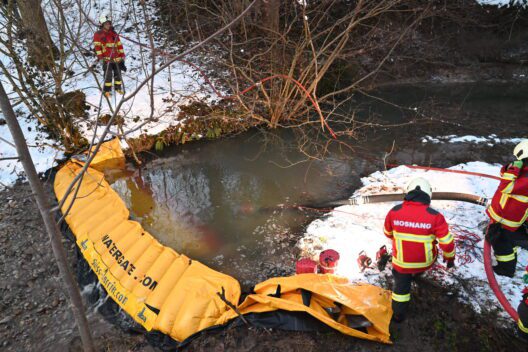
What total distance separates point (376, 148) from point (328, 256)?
14.8 ft

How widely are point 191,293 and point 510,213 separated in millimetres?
3997

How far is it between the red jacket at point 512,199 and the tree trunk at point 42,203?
4.74 meters

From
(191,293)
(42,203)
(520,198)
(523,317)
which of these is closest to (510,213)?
(520,198)

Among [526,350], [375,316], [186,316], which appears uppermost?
[186,316]

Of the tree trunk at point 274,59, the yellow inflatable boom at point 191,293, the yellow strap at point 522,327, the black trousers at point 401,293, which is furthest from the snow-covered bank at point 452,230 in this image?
the tree trunk at point 274,59

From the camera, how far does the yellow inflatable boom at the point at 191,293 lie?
12.2ft

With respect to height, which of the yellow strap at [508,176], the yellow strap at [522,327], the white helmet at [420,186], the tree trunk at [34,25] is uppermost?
the tree trunk at [34,25]

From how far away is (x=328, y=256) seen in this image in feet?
15.0

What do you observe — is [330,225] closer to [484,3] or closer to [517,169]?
[517,169]

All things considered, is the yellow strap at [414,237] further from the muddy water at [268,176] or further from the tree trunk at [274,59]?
the tree trunk at [274,59]

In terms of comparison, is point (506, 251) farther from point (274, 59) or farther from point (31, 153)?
point (31, 153)

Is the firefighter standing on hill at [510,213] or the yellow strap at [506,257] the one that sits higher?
the firefighter standing on hill at [510,213]

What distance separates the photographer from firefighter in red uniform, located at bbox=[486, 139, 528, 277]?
3957 millimetres

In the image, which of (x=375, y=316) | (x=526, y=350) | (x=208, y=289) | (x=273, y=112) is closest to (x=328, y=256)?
(x=375, y=316)
